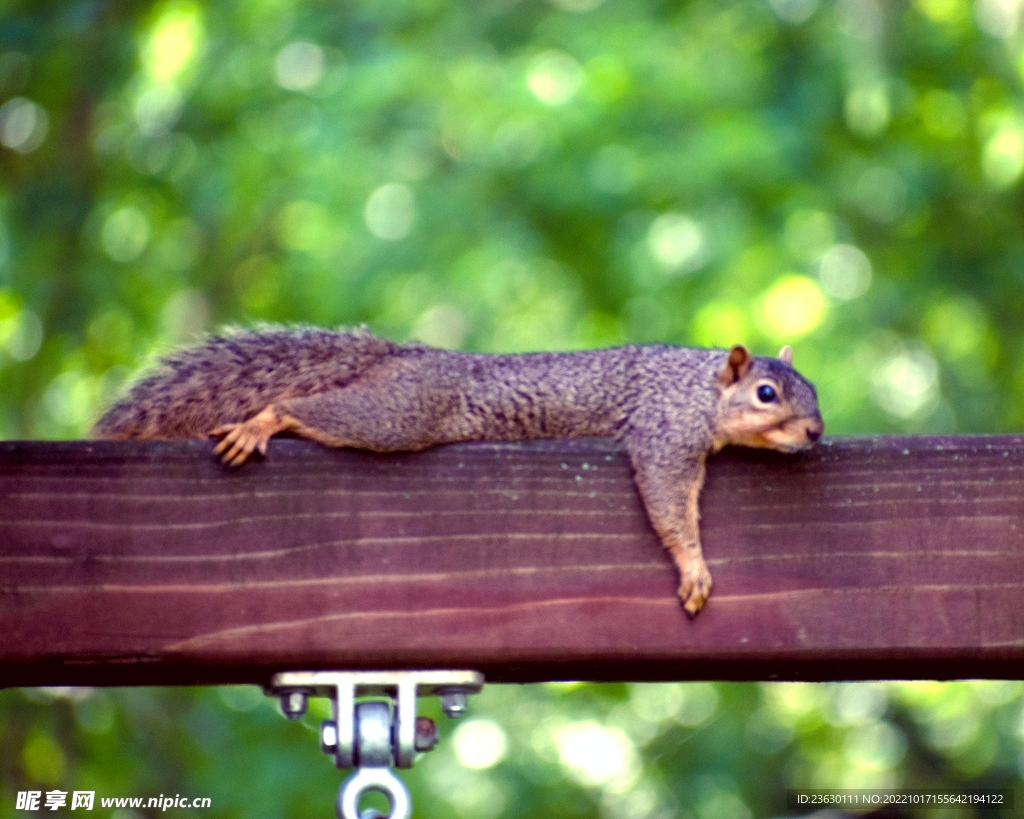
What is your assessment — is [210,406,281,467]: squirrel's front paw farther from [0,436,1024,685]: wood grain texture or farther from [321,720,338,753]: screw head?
[321,720,338,753]: screw head

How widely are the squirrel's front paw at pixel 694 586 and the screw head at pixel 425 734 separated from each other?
29 cm

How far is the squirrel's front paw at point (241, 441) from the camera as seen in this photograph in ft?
4.58

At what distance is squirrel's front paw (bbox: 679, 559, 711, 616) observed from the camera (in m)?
1.37

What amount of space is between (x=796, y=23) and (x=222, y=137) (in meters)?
2.30

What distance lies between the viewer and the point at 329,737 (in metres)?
1.28

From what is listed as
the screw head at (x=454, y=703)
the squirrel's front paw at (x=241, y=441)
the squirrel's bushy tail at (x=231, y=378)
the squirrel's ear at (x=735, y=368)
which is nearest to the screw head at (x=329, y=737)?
the screw head at (x=454, y=703)

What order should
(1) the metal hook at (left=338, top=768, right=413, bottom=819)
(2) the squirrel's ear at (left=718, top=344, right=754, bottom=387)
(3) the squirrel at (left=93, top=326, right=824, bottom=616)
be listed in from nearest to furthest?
(1) the metal hook at (left=338, top=768, right=413, bottom=819), (3) the squirrel at (left=93, top=326, right=824, bottom=616), (2) the squirrel's ear at (left=718, top=344, right=754, bottom=387)

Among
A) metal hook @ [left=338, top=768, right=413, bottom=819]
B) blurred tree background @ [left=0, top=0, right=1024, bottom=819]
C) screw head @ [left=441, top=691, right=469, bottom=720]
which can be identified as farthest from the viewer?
blurred tree background @ [left=0, top=0, right=1024, bottom=819]

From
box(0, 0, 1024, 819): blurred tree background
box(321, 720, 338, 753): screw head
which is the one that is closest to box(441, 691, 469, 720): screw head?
box(321, 720, 338, 753): screw head

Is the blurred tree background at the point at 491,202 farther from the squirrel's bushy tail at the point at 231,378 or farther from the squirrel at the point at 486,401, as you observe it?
the squirrel's bushy tail at the point at 231,378

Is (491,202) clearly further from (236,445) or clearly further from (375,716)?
(375,716)

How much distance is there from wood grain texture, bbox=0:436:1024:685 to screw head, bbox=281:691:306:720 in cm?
4

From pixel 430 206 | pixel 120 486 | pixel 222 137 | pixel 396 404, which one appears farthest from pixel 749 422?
pixel 222 137

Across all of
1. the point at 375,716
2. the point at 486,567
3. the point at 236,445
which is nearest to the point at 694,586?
the point at 486,567
